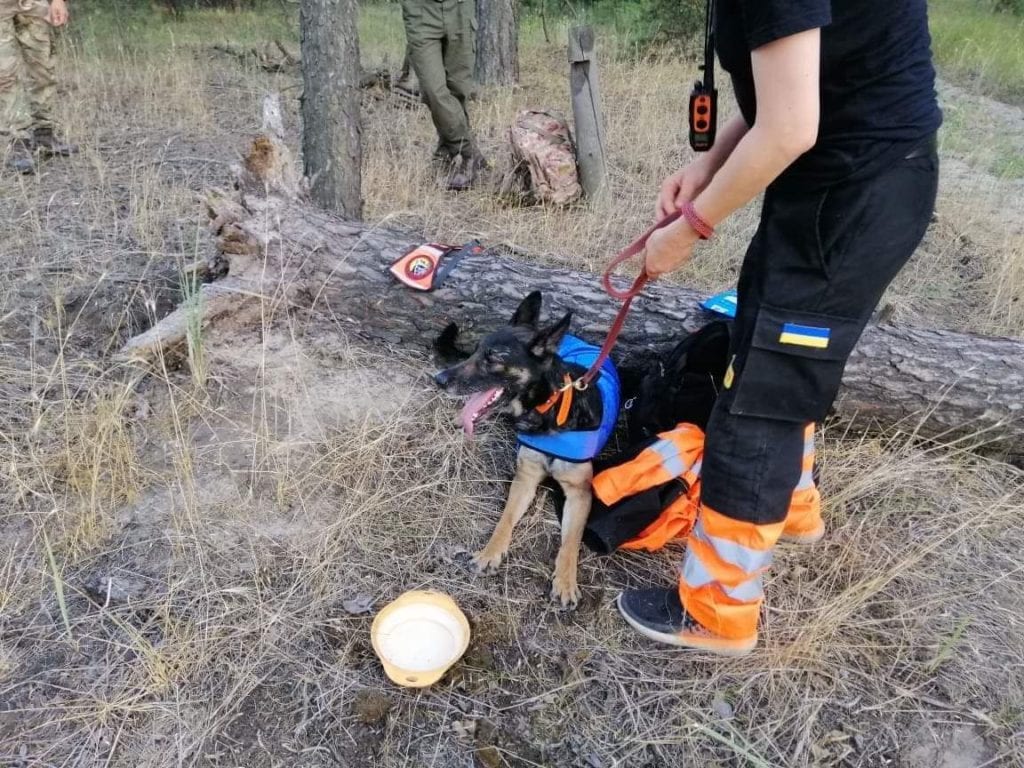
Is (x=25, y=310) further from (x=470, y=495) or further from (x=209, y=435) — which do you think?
(x=470, y=495)

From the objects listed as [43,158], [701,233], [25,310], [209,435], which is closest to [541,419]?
[701,233]

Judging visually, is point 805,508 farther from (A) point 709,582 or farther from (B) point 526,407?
(B) point 526,407

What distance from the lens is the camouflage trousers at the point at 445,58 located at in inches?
231

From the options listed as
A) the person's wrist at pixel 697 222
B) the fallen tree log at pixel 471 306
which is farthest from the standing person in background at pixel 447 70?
the person's wrist at pixel 697 222

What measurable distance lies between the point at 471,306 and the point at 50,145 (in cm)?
460

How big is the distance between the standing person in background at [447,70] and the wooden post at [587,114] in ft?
3.42

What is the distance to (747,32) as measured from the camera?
147 centimetres

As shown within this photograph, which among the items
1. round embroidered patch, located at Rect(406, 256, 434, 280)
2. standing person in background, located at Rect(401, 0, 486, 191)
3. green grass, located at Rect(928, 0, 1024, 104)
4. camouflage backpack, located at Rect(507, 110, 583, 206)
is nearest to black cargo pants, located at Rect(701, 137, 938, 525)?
round embroidered patch, located at Rect(406, 256, 434, 280)

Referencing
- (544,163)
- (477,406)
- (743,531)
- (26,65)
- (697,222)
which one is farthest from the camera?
(26,65)

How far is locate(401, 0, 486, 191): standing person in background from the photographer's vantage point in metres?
5.88

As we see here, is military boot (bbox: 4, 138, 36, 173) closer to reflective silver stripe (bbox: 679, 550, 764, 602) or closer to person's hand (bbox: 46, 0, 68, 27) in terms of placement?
person's hand (bbox: 46, 0, 68, 27)

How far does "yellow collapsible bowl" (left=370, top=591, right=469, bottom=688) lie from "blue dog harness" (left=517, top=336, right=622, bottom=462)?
0.73 m

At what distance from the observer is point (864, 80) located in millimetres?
1651

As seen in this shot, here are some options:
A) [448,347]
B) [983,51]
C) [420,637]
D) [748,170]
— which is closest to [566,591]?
[420,637]
